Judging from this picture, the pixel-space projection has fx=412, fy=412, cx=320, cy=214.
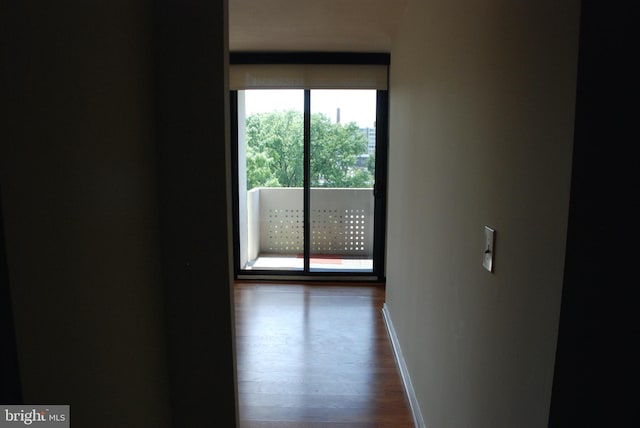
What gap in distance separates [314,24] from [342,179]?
1837 mm

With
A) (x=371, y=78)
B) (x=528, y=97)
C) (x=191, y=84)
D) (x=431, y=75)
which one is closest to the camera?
(x=528, y=97)

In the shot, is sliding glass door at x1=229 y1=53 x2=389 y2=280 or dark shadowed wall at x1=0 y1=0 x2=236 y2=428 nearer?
dark shadowed wall at x1=0 y1=0 x2=236 y2=428

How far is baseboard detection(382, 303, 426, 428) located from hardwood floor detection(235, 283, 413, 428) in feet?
0.17

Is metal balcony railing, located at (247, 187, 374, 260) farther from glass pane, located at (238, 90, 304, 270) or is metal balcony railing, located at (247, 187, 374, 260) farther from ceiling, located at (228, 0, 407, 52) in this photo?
ceiling, located at (228, 0, 407, 52)

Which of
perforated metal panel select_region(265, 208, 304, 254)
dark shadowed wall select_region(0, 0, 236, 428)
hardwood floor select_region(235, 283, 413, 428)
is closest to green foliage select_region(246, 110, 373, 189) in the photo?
perforated metal panel select_region(265, 208, 304, 254)

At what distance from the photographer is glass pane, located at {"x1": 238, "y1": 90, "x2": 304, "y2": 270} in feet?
15.5

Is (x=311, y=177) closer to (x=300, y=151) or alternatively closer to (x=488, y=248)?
(x=300, y=151)

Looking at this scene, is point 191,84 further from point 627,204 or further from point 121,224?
point 627,204

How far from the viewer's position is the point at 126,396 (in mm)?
1044

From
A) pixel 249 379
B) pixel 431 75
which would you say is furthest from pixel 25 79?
pixel 249 379

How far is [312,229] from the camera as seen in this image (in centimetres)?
493

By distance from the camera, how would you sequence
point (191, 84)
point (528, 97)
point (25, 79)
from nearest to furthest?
point (25, 79) < point (528, 97) < point (191, 84)

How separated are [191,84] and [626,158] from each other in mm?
1104

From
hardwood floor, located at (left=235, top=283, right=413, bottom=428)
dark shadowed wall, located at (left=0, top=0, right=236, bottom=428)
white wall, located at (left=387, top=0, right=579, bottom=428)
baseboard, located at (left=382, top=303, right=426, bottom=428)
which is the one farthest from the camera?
hardwood floor, located at (left=235, top=283, right=413, bottom=428)
